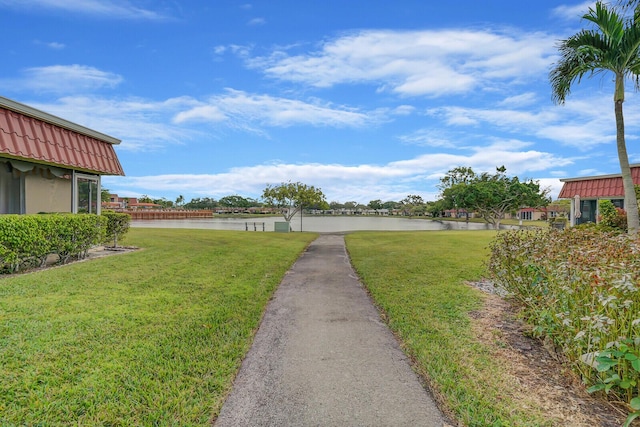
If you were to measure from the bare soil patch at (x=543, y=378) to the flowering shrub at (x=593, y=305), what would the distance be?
0.44 feet

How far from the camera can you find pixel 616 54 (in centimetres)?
917

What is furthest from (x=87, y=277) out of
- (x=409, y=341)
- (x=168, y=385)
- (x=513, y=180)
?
(x=513, y=180)

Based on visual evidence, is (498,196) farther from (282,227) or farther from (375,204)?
(375,204)

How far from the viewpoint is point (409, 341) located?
370 centimetres

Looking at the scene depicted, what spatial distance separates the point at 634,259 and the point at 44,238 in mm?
10007

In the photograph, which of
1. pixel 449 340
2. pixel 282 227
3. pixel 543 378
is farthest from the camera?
pixel 282 227

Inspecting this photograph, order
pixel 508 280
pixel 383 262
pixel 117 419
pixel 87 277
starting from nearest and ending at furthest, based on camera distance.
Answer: pixel 117 419, pixel 508 280, pixel 87 277, pixel 383 262

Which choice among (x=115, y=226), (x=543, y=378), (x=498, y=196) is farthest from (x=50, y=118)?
(x=498, y=196)

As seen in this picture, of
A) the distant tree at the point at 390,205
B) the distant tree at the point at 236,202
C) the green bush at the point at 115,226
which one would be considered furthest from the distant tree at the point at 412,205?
the green bush at the point at 115,226

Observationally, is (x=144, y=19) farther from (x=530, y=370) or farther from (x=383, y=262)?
(x=530, y=370)

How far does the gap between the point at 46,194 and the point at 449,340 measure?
11475mm

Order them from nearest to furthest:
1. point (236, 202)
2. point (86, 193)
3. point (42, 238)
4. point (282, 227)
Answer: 1. point (42, 238)
2. point (86, 193)
3. point (282, 227)
4. point (236, 202)

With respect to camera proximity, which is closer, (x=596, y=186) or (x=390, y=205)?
(x=596, y=186)

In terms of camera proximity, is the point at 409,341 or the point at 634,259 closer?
the point at 634,259
